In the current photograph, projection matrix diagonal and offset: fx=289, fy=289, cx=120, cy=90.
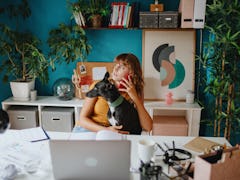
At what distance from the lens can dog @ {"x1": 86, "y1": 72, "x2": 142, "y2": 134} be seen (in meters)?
2.13

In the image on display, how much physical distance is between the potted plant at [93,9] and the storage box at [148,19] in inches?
15.9

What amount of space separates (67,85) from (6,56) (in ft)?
2.68

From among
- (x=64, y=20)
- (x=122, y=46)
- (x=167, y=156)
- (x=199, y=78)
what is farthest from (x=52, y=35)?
(x=167, y=156)

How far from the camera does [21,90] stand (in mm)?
3279

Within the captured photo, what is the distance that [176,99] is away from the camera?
3379 mm

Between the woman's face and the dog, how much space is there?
7 centimetres

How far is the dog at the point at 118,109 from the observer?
213cm

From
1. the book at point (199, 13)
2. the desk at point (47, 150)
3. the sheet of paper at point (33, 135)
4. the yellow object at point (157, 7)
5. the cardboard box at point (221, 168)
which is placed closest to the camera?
the cardboard box at point (221, 168)

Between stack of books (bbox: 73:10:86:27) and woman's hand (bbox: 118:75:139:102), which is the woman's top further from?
stack of books (bbox: 73:10:86:27)

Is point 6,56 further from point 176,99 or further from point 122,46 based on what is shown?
point 176,99

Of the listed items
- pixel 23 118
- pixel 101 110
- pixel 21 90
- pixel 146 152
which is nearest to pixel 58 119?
pixel 23 118

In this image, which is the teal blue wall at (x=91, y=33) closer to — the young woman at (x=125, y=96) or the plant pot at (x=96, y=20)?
the plant pot at (x=96, y=20)

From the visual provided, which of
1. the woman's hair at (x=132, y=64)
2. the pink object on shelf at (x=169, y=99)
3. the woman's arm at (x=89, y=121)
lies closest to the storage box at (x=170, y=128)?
the pink object on shelf at (x=169, y=99)

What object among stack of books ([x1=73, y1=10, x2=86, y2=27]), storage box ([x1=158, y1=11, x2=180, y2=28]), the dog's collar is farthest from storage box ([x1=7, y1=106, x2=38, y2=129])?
storage box ([x1=158, y1=11, x2=180, y2=28])
